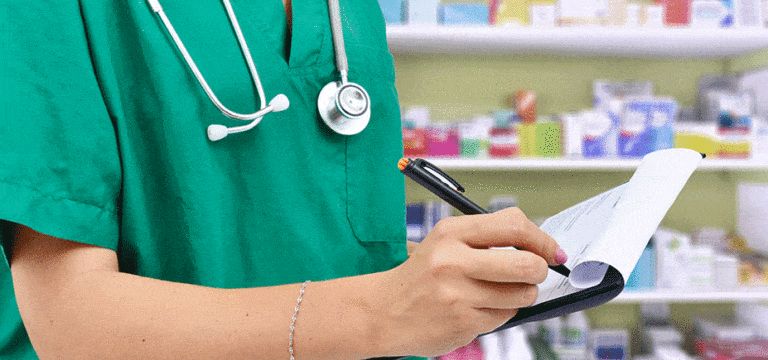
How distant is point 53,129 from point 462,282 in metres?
0.36

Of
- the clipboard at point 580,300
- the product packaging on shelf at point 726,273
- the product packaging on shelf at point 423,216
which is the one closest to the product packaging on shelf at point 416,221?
the product packaging on shelf at point 423,216

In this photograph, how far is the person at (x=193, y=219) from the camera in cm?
37

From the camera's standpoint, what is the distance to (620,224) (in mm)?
397

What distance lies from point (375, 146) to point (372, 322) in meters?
0.32

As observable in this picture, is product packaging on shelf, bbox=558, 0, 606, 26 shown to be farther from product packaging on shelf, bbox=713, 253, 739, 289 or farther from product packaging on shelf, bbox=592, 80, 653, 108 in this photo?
product packaging on shelf, bbox=713, 253, 739, 289

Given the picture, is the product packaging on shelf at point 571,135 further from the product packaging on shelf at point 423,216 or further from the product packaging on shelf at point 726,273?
the product packaging on shelf at point 726,273

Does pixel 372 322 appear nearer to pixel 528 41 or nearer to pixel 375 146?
pixel 375 146

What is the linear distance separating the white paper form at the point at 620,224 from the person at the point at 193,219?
0.03 metres

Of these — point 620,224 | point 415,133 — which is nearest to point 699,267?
point 415,133

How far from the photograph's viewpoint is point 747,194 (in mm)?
2018

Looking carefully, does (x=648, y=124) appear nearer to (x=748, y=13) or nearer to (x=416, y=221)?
(x=748, y=13)

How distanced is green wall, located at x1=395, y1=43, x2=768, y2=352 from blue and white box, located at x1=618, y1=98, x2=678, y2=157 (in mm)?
388

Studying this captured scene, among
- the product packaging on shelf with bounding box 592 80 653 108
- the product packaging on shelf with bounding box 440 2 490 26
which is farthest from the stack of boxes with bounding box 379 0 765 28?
the product packaging on shelf with bounding box 592 80 653 108

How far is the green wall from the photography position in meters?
2.10
